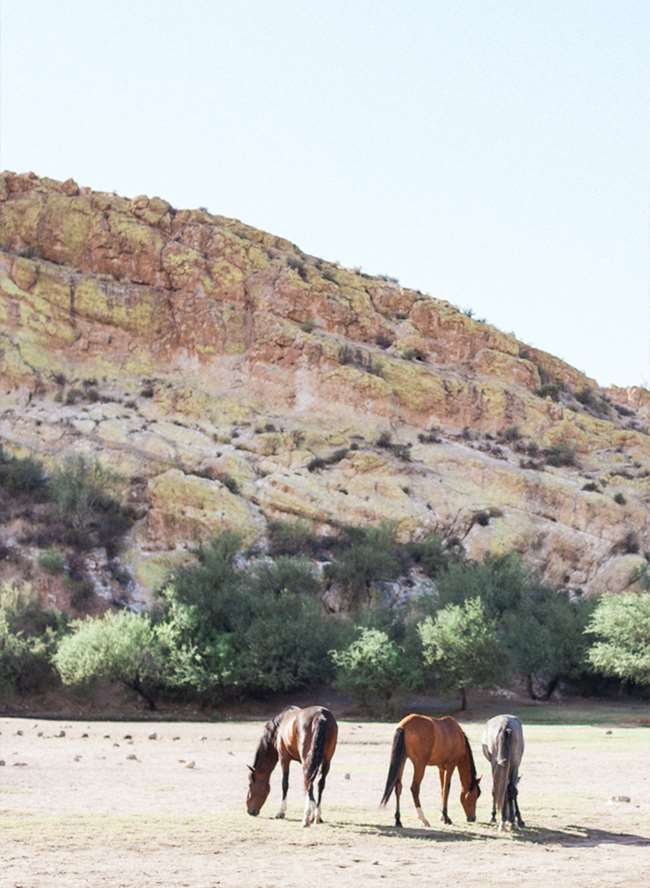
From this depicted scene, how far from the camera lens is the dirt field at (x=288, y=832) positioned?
42.8 feet

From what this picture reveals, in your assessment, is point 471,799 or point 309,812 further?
point 471,799

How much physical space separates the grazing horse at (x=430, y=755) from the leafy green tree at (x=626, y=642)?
1420 inches

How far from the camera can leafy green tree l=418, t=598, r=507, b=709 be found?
52.0 m

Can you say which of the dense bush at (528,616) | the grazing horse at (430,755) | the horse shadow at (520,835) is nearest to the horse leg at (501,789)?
the horse shadow at (520,835)

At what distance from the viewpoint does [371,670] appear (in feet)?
169

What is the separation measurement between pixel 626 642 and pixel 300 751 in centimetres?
3892

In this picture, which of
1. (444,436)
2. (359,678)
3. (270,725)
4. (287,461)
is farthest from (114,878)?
(444,436)

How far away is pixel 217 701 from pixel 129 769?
28443 millimetres

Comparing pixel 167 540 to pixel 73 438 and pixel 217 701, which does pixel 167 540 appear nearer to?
pixel 73 438

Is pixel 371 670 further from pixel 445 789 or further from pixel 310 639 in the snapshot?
pixel 445 789

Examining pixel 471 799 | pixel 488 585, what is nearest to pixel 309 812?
pixel 471 799

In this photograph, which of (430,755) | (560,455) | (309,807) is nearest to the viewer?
(309,807)

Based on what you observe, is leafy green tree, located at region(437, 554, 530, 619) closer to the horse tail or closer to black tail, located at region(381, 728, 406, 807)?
the horse tail

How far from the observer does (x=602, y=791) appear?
73.3 ft
